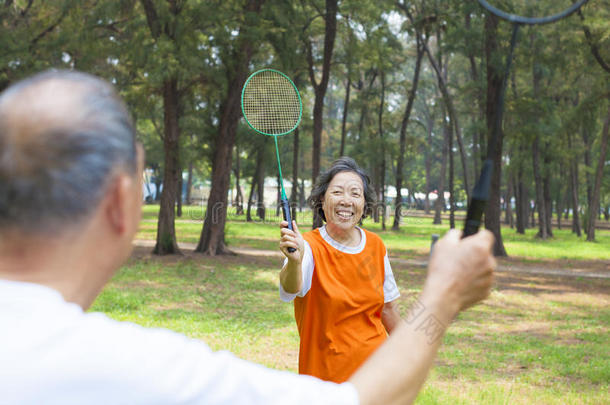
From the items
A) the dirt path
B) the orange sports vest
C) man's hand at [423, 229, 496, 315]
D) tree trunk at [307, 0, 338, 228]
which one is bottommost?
the dirt path

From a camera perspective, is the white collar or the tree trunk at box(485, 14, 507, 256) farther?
the tree trunk at box(485, 14, 507, 256)

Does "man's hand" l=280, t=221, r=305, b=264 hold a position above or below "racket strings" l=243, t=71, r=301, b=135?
below

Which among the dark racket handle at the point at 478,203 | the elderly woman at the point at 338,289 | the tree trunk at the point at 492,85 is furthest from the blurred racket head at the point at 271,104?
the tree trunk at the point at 492,85

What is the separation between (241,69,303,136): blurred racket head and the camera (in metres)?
6.19

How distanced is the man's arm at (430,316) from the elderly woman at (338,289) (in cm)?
243

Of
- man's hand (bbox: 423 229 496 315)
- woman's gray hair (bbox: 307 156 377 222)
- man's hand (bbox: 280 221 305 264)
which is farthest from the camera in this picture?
woman's gray hair (bbox: 307 156 377 222)

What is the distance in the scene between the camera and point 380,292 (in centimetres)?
420

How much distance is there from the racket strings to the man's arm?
4.68m

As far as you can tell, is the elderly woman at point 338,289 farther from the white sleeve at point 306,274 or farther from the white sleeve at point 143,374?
the white sleeve at point 143,374

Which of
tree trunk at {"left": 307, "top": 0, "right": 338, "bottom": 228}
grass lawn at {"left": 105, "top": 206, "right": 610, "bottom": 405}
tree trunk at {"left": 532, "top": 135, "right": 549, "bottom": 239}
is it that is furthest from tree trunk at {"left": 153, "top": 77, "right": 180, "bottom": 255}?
tree trunk at {"left": 532, "top": 135, "right": 549, "bottom": 239}

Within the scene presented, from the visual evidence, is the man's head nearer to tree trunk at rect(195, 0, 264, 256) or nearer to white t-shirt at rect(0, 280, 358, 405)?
white t-shirt at rect(0, 280, 358, 405)

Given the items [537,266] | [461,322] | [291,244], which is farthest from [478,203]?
[537,266]

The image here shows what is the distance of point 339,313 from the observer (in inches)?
159

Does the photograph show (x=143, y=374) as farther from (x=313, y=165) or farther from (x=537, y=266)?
(x=537, y=266)
